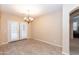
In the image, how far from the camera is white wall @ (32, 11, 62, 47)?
7.95ft

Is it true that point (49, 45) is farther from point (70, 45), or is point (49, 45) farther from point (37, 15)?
point (37, 15)

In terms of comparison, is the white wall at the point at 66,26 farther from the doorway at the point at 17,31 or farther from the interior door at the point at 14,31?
the interior door at the point at 14,31

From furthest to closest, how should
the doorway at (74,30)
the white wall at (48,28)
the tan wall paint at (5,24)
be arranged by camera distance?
1. the tan wall paint at (5,24)
2. the white wall at (48,28)
3. the doorway at (74,30)

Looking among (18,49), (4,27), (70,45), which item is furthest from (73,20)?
→ (4,27)

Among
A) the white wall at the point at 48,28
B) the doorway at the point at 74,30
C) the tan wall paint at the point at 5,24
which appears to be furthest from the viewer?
the tan wall paint at the point at 5,24

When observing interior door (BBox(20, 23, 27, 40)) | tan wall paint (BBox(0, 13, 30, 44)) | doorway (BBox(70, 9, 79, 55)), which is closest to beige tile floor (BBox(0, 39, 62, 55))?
interior door (BBox(20, 23, 27, 40))

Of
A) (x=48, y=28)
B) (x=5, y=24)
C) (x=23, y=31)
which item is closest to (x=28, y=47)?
(x=23, y=31)

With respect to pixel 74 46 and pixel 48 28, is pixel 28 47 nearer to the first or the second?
pixel 48 28

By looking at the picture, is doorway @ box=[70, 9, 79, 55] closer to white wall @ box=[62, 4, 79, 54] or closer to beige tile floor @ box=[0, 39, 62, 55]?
white wall @ box=[62, 4, 79, 54]

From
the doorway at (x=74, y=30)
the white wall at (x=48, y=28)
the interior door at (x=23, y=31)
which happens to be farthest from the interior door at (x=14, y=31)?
the doorway at (x=74, y=30)

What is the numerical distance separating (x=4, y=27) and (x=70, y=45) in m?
2.07

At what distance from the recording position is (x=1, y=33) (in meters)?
2.66

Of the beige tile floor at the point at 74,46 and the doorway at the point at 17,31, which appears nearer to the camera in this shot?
the beige tile floor at the point at 74,46

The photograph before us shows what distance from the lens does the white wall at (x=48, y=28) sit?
2.42 m
